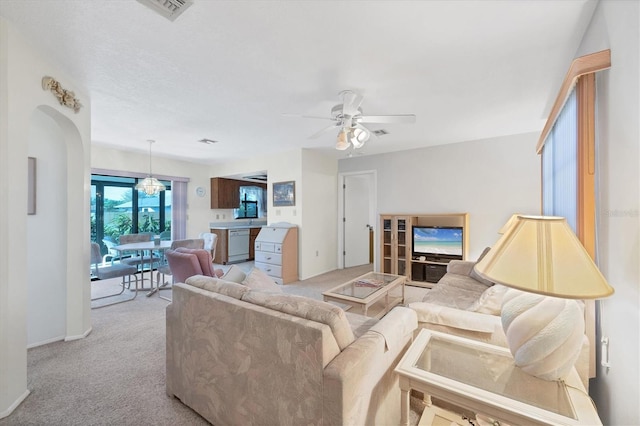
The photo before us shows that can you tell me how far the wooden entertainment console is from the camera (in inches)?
163

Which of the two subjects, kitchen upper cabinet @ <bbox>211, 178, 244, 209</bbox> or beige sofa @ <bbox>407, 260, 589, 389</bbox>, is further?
kitchen upper cabinet @ <bbox>211, 178, 244, 209</bbox>

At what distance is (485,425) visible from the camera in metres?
1.34

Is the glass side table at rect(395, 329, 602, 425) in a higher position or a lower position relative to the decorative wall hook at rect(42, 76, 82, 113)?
lower

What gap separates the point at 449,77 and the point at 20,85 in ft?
10.4

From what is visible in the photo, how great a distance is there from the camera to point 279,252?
4465 mm

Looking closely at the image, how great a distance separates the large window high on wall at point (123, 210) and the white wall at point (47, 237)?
301 cm

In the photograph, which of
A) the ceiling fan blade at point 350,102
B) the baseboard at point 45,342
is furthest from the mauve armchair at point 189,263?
the ceiling fan blade at point 350,102

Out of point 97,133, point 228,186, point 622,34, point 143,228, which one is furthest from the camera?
point 228,186

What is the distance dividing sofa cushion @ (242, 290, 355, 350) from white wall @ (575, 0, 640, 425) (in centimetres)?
105

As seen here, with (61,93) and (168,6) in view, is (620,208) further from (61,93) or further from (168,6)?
(61,93)

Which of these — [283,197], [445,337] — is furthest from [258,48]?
[283,197]

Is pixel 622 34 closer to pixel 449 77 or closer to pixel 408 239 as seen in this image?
pixel 449 77

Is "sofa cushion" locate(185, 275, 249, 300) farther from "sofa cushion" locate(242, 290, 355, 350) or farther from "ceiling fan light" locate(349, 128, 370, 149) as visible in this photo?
"ceiling fan light" locate(349, 128, 370, 149)

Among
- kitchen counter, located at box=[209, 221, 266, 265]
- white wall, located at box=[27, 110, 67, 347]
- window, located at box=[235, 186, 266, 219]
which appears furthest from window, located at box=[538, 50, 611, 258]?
window, located at box=[235, 186, 266, 219]
